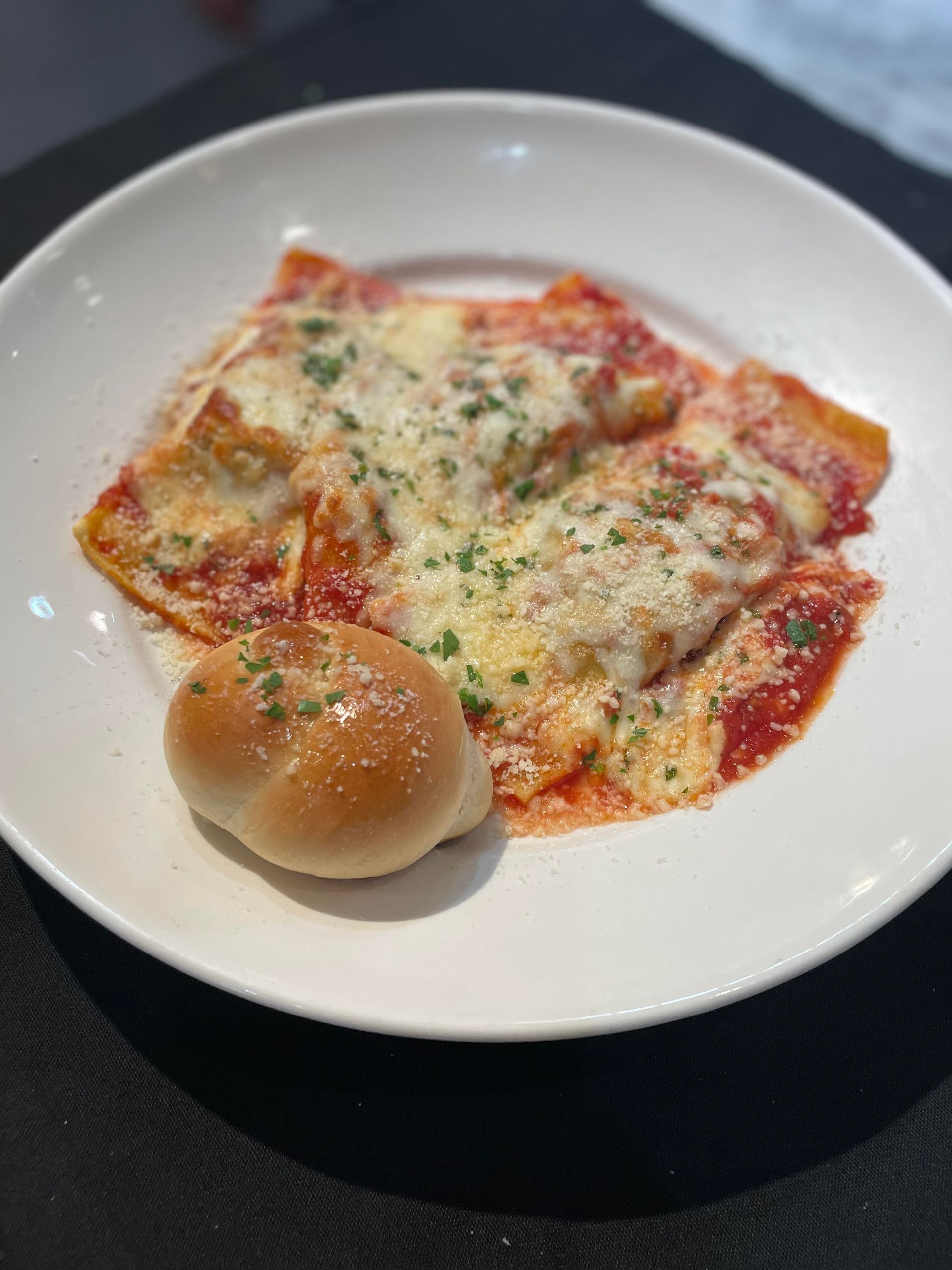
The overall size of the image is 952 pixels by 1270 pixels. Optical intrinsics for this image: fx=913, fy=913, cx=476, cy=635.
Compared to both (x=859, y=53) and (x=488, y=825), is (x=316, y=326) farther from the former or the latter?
(x=859, y=53)

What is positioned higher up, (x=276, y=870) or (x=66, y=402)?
(x=66, y=402)

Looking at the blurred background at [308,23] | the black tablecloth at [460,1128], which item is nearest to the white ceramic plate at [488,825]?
the black tablecloth at [460,1128]

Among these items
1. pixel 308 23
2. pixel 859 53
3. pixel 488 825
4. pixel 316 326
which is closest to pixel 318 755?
pixel 488 825

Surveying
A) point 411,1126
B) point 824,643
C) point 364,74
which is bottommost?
point 411,1126

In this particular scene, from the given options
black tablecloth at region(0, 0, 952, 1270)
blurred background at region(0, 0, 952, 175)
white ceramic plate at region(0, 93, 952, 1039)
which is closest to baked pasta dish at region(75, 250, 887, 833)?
white ceramic plate at region(0, 93, 952, 1039)

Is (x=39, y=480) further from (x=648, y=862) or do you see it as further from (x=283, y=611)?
(x=648, y=862)

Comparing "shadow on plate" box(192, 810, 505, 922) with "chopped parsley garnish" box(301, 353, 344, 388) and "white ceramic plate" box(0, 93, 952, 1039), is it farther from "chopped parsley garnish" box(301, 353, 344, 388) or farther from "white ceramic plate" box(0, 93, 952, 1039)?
"chopped parsley garnish" box(301, 353, 344, 388)

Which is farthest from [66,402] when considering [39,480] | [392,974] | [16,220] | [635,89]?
[635,89]
